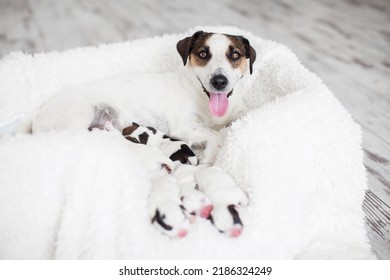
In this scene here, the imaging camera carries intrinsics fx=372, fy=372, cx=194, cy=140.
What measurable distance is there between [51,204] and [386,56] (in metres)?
2.93

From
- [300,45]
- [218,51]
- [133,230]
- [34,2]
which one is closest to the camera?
[133,230]

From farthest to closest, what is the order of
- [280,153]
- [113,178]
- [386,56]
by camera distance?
[386,56], [280,153], [113,178]

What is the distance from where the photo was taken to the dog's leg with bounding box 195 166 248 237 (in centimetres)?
119

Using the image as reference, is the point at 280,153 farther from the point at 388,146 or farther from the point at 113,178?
the point at 388,146

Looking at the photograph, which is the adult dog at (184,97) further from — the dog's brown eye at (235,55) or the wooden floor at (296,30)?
the wooden floor at (296,30)

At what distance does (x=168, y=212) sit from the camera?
1.16 m

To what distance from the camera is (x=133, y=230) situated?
118cm

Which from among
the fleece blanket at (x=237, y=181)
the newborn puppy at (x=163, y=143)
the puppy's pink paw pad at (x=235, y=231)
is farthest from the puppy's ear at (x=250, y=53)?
the puppy's pink paw pad at (x=235, y=231)

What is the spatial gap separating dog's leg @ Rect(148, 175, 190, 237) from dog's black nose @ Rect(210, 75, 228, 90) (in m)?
0.60

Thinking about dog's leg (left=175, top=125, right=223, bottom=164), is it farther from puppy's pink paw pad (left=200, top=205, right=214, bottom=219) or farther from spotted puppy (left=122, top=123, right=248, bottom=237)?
puppy's pink paw pad (left=200, top=205, right=214, bottom=219)

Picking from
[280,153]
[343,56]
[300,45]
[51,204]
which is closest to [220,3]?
[300,45]

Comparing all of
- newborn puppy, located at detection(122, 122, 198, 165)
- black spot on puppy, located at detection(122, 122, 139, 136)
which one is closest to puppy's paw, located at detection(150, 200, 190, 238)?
newborn puppy, located at detection(122, 122, 198, 165)

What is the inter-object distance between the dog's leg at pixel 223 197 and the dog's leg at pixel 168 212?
10cm

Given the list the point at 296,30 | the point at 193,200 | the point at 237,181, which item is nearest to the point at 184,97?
the point at 237,181
